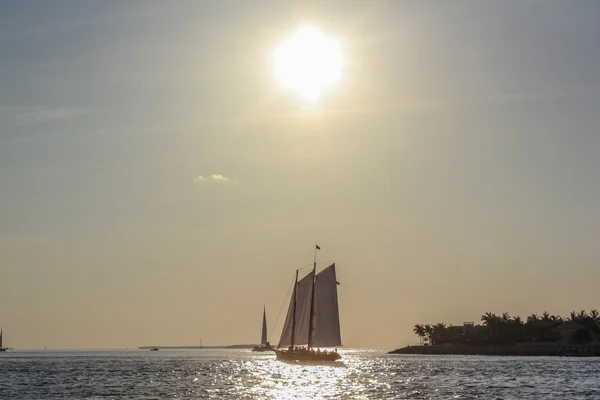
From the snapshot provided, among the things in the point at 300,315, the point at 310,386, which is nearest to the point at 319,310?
the point at 300,315

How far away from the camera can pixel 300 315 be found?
156000 mm

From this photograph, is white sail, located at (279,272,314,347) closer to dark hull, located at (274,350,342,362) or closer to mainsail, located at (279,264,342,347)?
mainsail, located at (279,264,342,347)

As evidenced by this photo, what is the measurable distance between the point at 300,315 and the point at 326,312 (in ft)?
27.0

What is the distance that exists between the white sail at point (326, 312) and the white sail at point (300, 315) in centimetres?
323

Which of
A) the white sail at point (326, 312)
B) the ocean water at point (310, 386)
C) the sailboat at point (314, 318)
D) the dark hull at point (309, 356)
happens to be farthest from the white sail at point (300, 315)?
the ocean water at point (310, 386)

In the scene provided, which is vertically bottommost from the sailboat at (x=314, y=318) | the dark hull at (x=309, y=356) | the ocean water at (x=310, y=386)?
the ocean water at (x=310, y=386)

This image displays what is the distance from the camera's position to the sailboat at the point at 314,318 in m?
149

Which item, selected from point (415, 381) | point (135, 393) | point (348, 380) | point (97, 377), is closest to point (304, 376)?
point (348, 380)

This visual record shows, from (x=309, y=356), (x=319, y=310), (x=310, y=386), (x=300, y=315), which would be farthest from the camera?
(x=300, y=315)

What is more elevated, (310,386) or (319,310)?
(319,310)

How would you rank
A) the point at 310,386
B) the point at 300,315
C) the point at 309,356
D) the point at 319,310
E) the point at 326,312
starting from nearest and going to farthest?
the point at 310,386 → the point at 326,312 → the point at 319,310 → the point at 309,356 → the point at 300,315

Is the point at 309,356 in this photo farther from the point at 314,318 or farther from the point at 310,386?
the point at 310,386

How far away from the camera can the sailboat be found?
148875 millimetres

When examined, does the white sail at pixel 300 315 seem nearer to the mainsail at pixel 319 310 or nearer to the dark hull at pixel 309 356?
the mainsail at pixel 319 310
